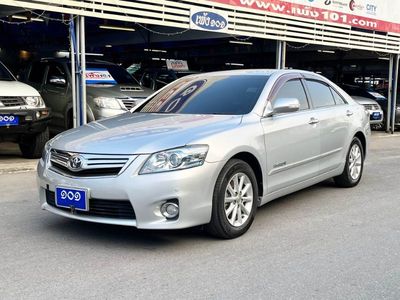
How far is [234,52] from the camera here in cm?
2252

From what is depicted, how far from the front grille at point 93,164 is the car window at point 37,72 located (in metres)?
7.29

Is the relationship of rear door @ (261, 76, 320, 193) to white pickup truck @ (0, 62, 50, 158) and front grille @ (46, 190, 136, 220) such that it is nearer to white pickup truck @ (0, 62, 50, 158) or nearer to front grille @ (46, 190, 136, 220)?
front grille @ (46, 190, 136, 220)

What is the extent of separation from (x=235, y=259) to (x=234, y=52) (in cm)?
1921

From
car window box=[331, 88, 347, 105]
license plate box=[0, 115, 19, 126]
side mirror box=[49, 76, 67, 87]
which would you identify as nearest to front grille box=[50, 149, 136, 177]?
car window box=[331, 88, 347, 105]

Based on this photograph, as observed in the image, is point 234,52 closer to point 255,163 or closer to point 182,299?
point 255,163

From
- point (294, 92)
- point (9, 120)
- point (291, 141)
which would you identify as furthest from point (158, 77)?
point (291, 141)

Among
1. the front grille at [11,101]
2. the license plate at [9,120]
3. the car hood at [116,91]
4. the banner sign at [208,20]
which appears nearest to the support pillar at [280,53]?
the banner sign at [208,20]

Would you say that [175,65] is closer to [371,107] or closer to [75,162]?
[371,107]

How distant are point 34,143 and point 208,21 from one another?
4366 mm

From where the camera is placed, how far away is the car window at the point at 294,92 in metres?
5.47

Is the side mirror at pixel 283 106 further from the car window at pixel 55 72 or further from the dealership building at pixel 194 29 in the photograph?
the car window at pixel 55 72

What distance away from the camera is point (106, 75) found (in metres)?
10.6

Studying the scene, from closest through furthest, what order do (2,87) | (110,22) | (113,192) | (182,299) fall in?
(182,299), (113,192), (2,87), (110,22)

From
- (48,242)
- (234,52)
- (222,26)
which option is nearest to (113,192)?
(48,242)
